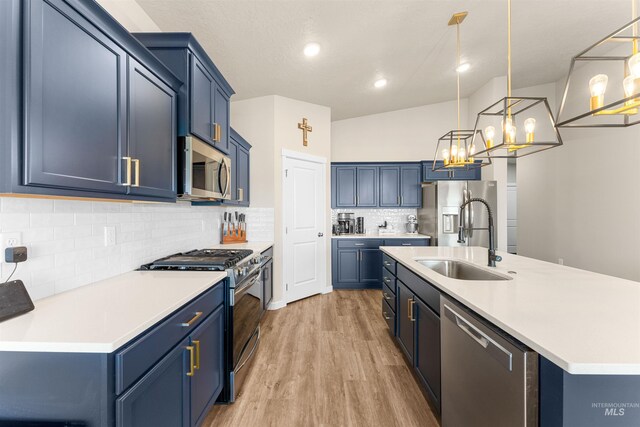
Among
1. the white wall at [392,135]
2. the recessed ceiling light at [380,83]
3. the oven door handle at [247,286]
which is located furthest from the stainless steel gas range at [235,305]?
the white wall at [392,135]

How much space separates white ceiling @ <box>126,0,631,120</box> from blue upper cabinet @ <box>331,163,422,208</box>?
120 centimetres

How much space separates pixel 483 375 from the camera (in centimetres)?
123

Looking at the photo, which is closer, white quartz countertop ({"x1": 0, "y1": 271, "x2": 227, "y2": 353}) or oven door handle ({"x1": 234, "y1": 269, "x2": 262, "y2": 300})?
white quartz countertop ({"x1": 0, "y1": 271, "x2": 227, "y2": 353})

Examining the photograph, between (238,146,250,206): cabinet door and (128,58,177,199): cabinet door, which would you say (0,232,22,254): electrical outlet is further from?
(238,146,250,206): cabinet door

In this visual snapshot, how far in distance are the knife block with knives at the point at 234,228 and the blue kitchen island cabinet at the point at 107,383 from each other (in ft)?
7.55

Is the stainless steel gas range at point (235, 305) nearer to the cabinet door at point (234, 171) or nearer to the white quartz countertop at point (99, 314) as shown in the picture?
the white quartz countertop at point (99, 314)

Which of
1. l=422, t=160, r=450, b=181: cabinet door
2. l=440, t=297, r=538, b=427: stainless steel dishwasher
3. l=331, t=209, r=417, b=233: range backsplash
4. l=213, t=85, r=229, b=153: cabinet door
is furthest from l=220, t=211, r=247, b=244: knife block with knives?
l=422, t=160, r=450, b=181: cabinet door

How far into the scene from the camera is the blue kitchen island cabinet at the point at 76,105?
927 millimetres

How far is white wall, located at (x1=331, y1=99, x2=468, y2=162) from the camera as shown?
5410mm

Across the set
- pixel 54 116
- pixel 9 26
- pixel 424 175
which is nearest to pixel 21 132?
pixel 54 116


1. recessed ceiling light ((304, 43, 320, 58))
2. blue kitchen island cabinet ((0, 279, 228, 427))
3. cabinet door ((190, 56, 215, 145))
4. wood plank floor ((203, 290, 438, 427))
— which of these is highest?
recessed ceiling light ((304, 43, 320, 58))

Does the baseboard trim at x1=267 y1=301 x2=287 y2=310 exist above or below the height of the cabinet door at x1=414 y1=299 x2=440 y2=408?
below

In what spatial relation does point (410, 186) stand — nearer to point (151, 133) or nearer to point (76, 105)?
point (151, 133)

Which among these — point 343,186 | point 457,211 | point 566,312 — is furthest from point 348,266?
point 566,312
